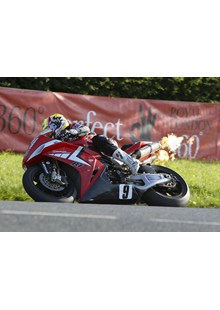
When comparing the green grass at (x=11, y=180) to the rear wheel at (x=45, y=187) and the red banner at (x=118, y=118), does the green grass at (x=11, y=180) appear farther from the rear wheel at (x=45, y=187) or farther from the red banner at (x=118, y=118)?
the red banner at (x=118, y=118)

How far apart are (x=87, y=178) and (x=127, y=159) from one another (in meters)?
0.60

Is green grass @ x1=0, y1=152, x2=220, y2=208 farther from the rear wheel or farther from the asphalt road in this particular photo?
the asphalt road

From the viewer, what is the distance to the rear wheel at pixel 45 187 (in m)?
8.35

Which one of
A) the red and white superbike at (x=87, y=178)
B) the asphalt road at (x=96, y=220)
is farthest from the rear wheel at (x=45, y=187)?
the asphalt road at (x=96, y=220)

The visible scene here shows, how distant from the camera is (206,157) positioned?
664 inches

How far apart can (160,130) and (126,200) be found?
7.49 metres

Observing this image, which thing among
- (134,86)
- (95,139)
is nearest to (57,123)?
(95,139)

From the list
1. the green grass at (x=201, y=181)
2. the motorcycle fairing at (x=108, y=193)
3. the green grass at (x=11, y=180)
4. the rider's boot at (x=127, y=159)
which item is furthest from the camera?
the green grass at (x=201, y=181)

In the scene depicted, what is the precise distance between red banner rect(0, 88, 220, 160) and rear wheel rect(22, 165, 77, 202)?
5.77 metres

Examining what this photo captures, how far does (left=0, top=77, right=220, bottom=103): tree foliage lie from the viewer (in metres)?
15.5

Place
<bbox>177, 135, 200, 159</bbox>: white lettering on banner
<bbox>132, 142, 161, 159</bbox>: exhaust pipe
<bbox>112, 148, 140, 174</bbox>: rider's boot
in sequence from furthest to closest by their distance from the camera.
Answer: <bbox>177, 135, 200, 159</bbox>: white lettering on banner → <bbox>132, 142, 161, 159</bbox>: exhaust pipe → <bbox>112, 148, 140, 174</bbox>: rider's boot

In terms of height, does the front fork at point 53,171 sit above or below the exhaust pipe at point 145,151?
below

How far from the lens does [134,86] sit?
16844 mm

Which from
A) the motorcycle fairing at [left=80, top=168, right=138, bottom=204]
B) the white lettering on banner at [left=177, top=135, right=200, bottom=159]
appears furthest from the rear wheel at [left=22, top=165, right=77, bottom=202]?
the white lettering on banner at [left=177, top=135, right=200, bottom=159]
